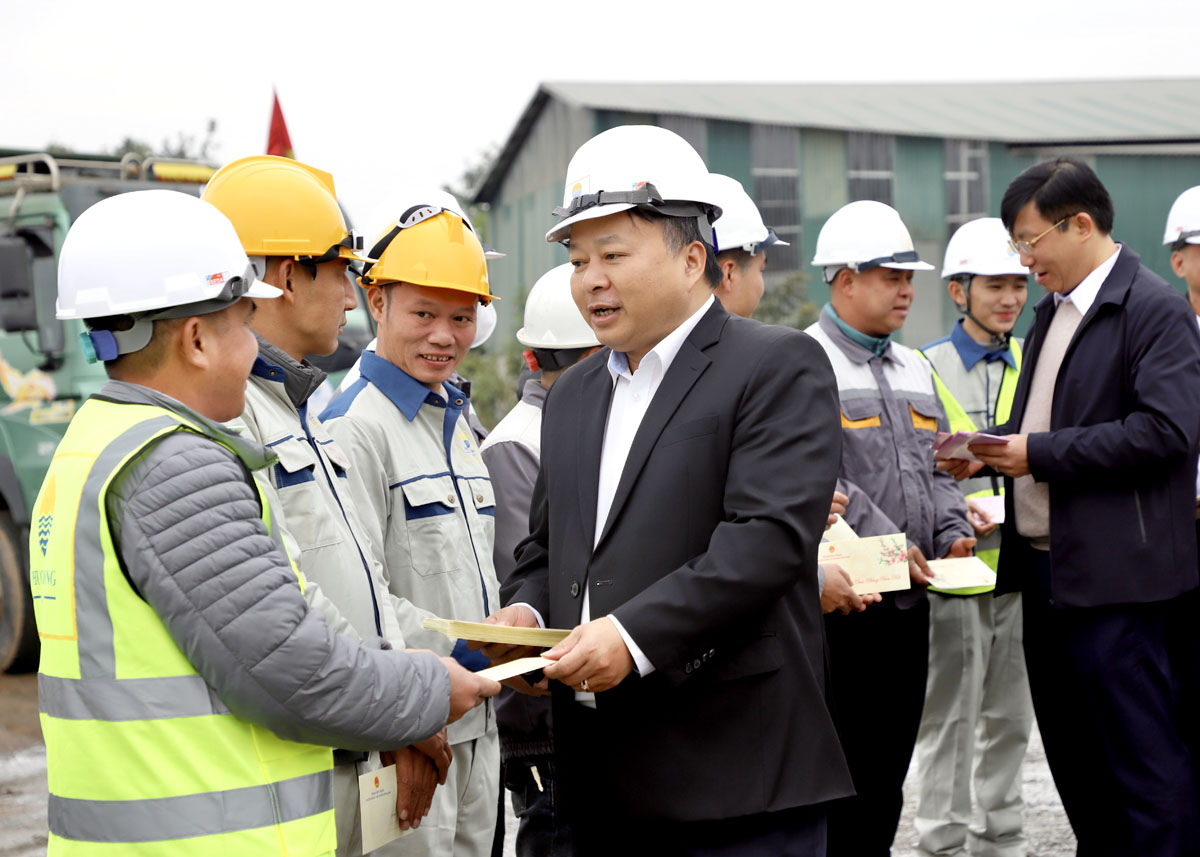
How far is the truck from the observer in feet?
26.9

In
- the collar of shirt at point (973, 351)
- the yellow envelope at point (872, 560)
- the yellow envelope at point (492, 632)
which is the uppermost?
the collar of shirt at point (973, 351)

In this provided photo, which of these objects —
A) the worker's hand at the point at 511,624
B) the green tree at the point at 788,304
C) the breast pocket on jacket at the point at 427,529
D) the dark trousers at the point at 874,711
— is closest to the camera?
the worker's hand at the point at 511,624

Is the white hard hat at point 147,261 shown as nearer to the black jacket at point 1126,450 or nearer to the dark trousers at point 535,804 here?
the dark trousers at point 535,804

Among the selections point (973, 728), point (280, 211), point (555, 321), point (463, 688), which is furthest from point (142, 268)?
point (973, 728)

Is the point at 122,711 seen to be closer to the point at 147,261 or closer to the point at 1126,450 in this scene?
the point at 147,261

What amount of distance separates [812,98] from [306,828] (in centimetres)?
2480

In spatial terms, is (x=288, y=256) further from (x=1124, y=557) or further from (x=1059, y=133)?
(x=1059, y=133)

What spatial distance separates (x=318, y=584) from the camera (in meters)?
2.57

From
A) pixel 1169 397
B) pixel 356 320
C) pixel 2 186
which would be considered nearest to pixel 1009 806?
pixel 1169 397

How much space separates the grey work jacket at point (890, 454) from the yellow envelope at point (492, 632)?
191 cm

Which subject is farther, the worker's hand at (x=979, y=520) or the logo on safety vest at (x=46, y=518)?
the worker's hand at (x=979, y=520)

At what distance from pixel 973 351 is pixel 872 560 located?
2258mm

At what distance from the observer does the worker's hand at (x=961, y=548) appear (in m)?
4.31

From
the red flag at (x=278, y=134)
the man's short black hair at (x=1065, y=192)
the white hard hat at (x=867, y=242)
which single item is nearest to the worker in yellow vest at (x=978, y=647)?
the white hard hat at (x=867, y=242)
